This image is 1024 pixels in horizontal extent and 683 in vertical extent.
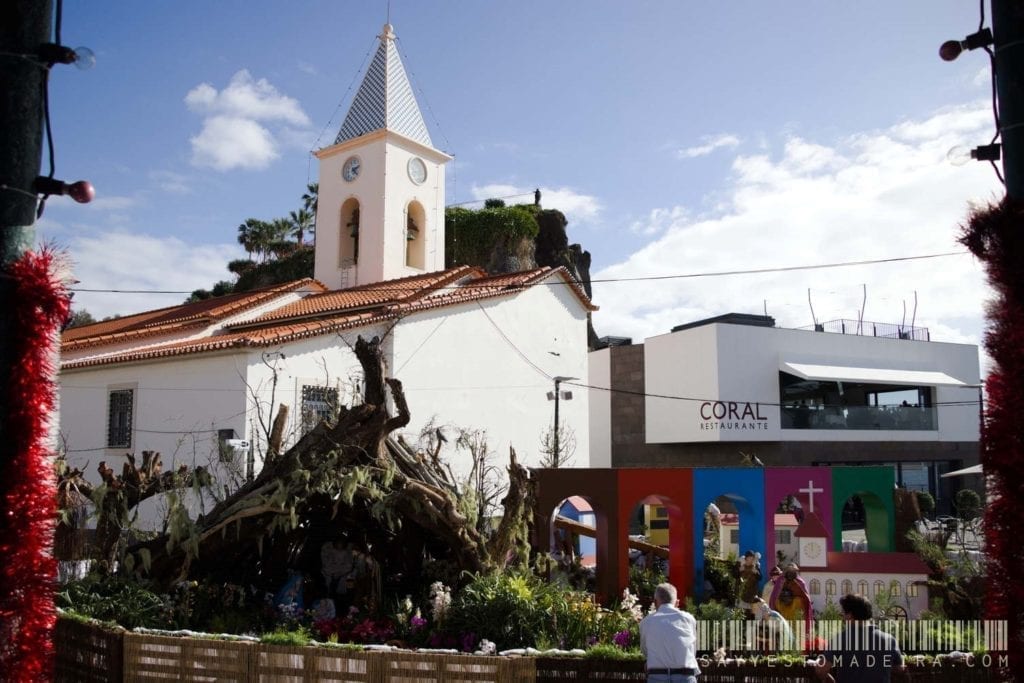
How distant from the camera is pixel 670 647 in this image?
6176 millimetres

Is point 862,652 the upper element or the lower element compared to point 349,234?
lower

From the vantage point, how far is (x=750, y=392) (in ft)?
111

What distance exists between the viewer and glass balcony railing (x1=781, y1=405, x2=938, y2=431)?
113 ft

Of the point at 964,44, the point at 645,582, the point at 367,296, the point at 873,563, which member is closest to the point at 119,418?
the point at 367,296

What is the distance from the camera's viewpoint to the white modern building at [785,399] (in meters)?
33.5

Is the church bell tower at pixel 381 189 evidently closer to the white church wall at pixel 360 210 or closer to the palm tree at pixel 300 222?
the white church wall at pixel 360 210

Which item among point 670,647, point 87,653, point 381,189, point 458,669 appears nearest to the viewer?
point 670,647

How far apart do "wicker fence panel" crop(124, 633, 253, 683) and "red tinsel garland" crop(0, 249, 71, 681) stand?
Answer: 13.2 feet

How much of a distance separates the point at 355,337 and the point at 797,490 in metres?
11.2

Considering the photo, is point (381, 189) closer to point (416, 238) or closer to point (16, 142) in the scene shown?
point (416, 238)

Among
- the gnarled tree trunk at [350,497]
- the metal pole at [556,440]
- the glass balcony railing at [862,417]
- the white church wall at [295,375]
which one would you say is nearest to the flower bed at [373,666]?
the gnarled tree trunk at [350,497]

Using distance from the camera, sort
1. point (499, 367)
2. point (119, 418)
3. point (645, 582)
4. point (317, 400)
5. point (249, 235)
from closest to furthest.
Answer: point (645, 582)
point (317, 400)
point (119, 418)
point (499, 367)
point (249, 235)

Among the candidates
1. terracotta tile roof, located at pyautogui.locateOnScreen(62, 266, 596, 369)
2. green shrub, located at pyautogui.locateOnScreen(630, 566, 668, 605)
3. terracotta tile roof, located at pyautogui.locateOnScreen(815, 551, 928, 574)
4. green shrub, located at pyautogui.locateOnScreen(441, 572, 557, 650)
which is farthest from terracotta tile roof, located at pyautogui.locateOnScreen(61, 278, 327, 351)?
terracotta tile roof, located at pyautogui.locateOnScreen(815, 551, 928, 574)

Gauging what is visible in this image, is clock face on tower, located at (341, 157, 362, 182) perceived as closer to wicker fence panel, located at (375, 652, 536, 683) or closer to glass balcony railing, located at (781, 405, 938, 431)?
glass balcony railing, located at (781, 405, 938, 431)
